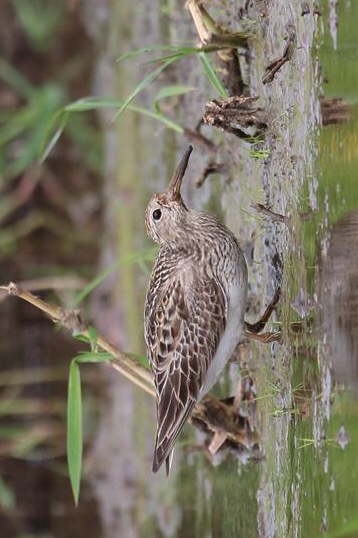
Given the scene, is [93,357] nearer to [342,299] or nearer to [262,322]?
[262,322]

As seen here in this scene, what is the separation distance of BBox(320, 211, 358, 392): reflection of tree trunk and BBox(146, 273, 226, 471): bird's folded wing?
56 centimetres

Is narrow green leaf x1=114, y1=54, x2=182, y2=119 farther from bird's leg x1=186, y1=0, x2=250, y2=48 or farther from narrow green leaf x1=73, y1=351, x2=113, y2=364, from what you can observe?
narrow green leaf x1=73, y1=351, x2=113, y2=364

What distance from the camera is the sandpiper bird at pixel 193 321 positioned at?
7.22 ft

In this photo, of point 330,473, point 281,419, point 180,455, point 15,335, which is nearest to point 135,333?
point 180,455

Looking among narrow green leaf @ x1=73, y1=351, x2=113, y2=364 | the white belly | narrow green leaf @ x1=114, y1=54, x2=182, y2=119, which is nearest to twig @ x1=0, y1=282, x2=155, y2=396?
narrow green leaf @ x1=73, y1=351, x2=113, y2=364

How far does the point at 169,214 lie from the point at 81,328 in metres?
0.46

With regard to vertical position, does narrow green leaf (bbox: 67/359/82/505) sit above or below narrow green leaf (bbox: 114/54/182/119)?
below

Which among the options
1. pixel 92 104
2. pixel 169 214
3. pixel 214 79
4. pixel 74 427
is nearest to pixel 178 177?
pixel 169 214

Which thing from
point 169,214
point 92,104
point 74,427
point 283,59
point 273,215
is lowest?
point 74,427

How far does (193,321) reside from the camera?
7.32ft

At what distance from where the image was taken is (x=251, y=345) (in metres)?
2.30

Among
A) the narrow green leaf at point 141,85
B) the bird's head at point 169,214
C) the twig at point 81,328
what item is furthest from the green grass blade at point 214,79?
the twig at point 81,328

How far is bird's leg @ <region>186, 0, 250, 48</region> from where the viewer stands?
7.13 feet

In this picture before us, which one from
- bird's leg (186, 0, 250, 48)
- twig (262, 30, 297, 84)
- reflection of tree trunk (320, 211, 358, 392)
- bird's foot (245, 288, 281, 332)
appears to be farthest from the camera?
bird's leg (186, 0, 250, 48)
